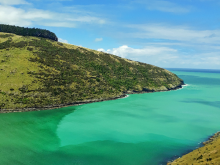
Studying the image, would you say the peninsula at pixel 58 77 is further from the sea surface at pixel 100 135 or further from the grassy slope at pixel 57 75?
the sea surface at pixel 100 135

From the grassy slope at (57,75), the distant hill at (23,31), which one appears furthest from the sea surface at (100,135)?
the distant hill at (23,31)

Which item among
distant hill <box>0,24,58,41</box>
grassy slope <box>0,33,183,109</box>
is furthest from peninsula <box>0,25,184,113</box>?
distant hill <box>0,24,58,41</box>

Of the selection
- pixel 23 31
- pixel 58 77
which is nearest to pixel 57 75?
pixel 58 77

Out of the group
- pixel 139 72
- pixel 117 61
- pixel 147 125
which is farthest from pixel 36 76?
pixel 139 72

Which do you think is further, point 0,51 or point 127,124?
point 0,51

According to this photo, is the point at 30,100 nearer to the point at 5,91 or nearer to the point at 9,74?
the point at 5,91

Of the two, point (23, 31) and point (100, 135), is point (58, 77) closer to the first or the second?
point (100, 135)

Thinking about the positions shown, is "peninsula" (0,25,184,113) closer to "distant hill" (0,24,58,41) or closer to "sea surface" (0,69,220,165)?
"sea surface" (0,69,220,165)
